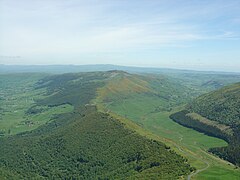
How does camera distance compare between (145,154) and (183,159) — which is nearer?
(183,159)

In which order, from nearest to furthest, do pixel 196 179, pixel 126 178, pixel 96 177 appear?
pixel 196 179 < pixel 126 178 < pixel 96 177

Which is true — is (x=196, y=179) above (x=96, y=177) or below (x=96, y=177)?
above

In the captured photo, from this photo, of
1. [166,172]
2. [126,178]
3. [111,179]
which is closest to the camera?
[166,172]

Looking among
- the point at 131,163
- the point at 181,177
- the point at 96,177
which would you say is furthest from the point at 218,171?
the point at 96,177

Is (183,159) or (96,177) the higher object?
(183,159)

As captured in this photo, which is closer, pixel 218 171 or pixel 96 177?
pixel 218 171

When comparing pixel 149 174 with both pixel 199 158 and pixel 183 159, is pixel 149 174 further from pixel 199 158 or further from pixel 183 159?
pixel 199 158

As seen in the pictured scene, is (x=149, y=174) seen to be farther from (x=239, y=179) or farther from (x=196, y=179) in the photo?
(x=239, y=179)

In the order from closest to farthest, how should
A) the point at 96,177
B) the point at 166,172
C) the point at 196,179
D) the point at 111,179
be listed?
the point at 196,179
the point at 166,172
the point at 111,179
the point at 96,177

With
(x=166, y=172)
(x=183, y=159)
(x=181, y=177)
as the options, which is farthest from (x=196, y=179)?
(x=183, y=159)

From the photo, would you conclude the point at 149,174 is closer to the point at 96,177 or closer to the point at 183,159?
the point at 183,159
